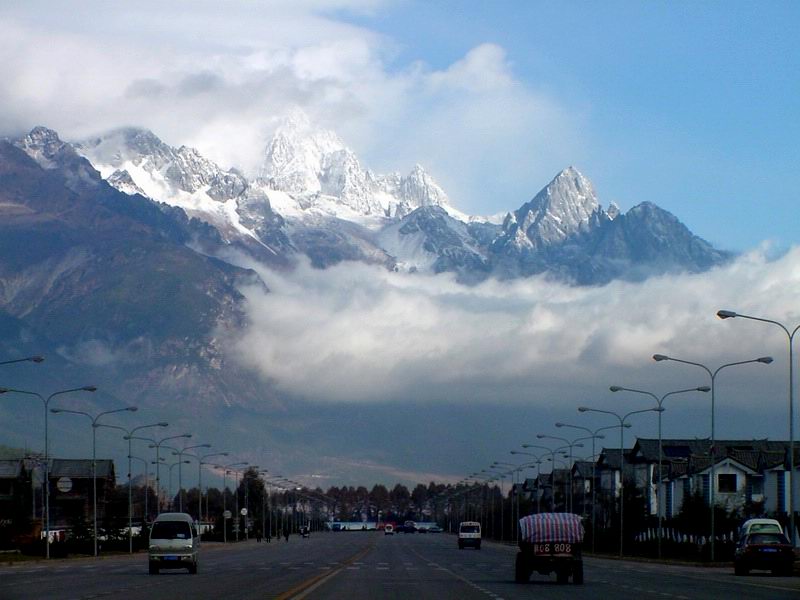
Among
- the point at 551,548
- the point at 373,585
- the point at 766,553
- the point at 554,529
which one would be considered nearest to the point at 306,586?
the point at 373,585

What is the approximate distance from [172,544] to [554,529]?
18942 millimetres

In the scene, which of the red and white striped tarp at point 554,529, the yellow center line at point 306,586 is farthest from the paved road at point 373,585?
the red and white striped tarp at point 554,529

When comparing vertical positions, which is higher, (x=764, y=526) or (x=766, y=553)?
(x=764, y=526)

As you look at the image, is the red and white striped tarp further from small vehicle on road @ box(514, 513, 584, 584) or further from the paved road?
the paved road

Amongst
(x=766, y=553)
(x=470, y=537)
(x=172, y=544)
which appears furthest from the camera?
(x=470, y=537)

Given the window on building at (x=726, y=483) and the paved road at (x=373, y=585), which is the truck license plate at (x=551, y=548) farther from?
the window on building at (x=726, y=483)

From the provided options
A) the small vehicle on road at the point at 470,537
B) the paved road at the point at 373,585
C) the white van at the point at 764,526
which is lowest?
the small vehicle on road at the point at 470,537

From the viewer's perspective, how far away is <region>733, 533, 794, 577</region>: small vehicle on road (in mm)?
57031

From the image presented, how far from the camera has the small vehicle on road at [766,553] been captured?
57.0 metres

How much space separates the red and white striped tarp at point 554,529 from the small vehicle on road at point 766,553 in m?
12.4

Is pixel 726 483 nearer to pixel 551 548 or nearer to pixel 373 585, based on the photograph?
pixel 551 548

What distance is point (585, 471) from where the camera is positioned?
191 m

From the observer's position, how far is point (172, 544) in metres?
58.8

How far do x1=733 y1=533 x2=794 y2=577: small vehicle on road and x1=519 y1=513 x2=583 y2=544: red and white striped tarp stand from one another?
1242cm
